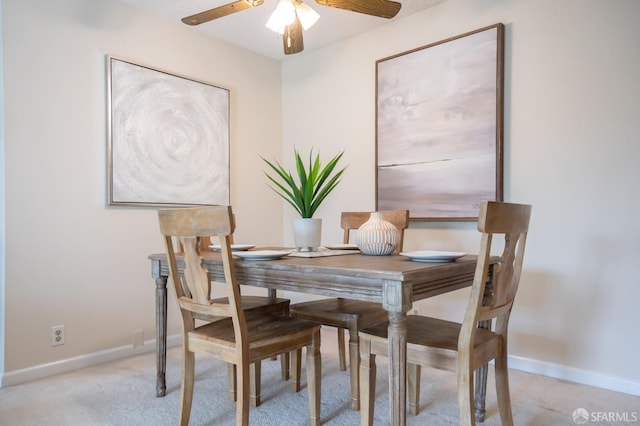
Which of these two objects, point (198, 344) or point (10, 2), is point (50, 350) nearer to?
point (198, 344)

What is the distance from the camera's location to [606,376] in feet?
7.45

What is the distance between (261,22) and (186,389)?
8.42 ft

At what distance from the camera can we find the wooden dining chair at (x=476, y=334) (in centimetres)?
141

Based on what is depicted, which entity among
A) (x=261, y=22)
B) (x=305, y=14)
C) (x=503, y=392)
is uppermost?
(x=261, y=22)

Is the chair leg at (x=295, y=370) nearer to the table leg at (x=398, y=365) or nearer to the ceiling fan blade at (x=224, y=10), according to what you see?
the table leg at (x=398, y=365)

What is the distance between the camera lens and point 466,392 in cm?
143

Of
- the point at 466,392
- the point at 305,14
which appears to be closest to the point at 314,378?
the point at 466,392

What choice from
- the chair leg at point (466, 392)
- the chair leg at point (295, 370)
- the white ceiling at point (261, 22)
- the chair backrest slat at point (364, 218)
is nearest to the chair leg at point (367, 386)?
the chair leg at point (466, 392)

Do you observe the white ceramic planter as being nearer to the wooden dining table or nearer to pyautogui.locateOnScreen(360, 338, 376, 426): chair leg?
the wooden dining table

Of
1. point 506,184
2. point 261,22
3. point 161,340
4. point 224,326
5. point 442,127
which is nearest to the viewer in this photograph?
point 224,326

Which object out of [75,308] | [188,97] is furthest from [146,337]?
[188,97]

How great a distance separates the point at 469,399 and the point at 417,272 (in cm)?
47

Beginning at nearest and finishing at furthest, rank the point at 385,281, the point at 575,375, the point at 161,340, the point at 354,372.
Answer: the point at 385,281 < the point at 354,372 < the point at 161,340 < the point at 575,375

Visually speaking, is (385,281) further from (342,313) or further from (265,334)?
(342,313)
